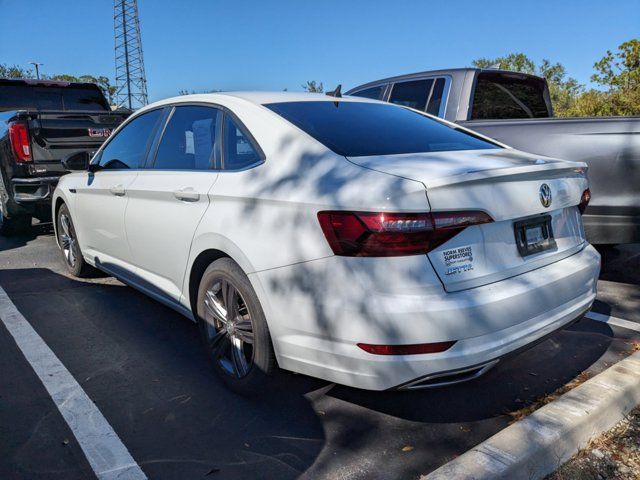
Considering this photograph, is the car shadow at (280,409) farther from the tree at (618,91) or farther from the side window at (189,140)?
the tree at (618,91)

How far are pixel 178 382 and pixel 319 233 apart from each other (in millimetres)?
1490

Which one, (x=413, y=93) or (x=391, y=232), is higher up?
(x=413, y=93)

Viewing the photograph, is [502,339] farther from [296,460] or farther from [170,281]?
[170,281]

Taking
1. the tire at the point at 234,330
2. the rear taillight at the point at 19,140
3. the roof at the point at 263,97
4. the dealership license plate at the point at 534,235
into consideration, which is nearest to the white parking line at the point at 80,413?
the tire at the point at 234,330

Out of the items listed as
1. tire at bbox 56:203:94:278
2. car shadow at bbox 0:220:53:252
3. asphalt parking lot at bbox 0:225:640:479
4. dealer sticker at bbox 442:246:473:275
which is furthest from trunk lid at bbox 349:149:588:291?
car shadow at bbox 0:220:53:252

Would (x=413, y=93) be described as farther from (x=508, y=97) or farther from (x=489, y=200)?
(x=489, y=200)

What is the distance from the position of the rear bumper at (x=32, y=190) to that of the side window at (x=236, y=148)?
419 cm

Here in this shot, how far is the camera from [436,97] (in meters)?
5.66

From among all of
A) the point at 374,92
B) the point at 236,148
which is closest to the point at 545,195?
the point at 236,148

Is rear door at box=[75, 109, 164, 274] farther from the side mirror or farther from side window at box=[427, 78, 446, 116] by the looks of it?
side window at box=[427, 78, 446, 116]

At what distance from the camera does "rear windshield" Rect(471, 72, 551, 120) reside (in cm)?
558

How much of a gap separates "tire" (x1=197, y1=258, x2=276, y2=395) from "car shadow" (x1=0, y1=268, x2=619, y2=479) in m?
0.14

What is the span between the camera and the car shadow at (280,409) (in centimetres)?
253

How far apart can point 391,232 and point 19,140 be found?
5.68 metres
